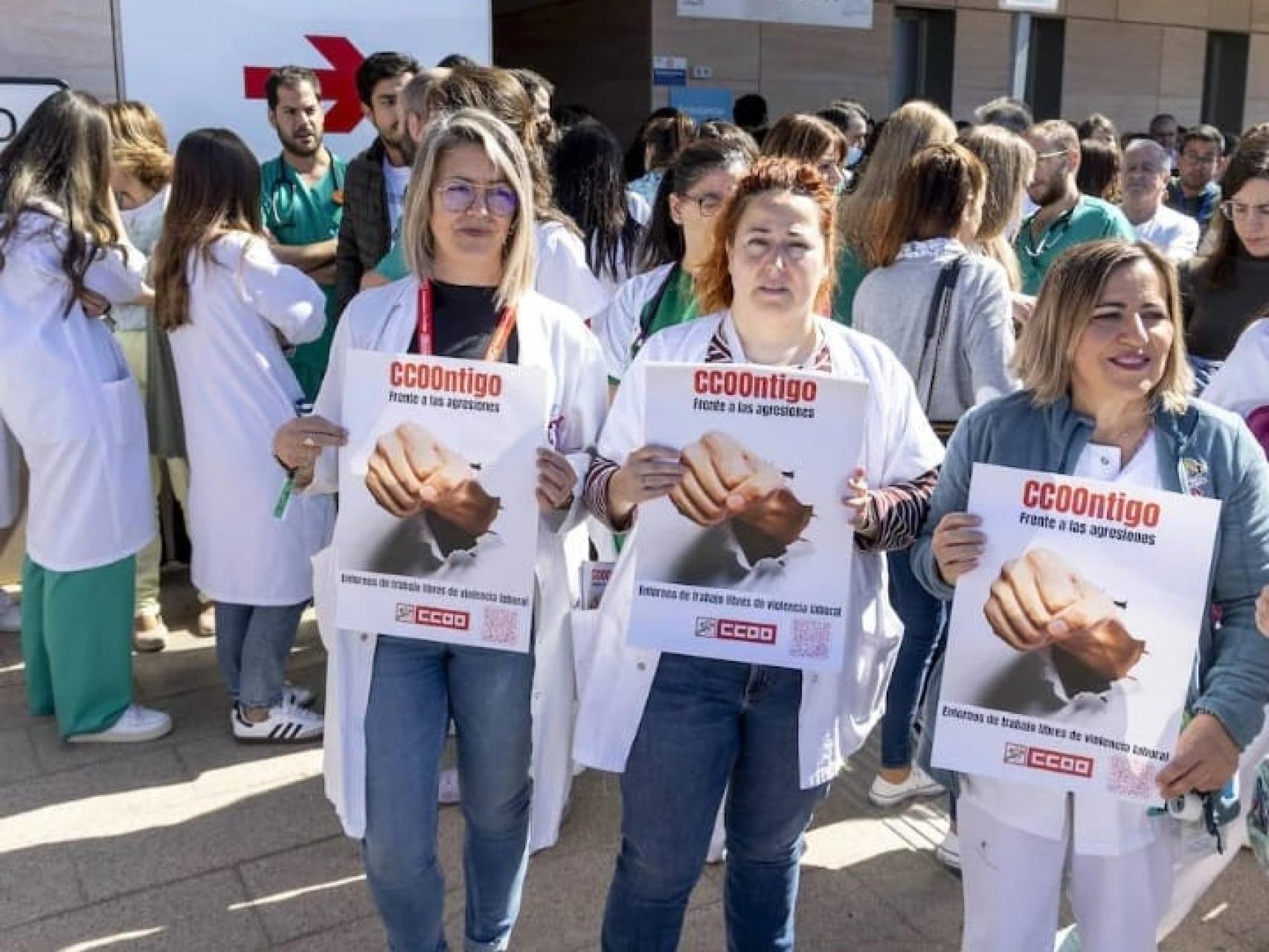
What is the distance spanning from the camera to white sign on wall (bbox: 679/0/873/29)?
1082 cm

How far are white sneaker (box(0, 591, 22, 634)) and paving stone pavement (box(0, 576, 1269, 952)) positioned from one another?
44.4 inches

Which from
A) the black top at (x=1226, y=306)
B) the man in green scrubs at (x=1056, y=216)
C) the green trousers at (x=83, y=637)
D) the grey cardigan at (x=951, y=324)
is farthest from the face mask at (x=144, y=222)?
the black top at (x=1226, y=306)

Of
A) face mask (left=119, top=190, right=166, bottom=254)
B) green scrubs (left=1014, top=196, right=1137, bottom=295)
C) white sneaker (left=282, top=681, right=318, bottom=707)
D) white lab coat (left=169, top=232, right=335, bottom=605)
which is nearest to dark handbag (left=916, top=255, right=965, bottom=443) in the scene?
green scrubs (left=1014, top=196, right=1137, bottom=295)

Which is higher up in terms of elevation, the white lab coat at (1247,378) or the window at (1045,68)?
the window at (1045,68)

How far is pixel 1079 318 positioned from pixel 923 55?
12241mm

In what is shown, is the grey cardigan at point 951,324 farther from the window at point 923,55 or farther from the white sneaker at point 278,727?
the window at point 923,55

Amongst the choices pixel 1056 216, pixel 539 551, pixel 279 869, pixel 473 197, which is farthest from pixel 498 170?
pixel 1056 216

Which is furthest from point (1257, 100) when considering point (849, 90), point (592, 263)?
point (592, 263)

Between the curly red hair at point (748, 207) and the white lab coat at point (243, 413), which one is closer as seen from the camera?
the curly red hair at point (748, 207)

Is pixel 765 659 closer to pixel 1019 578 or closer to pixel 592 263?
pixel 1019 578

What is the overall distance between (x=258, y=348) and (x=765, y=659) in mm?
2300

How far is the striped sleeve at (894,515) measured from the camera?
6.98 feet

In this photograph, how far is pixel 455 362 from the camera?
2.27 metres

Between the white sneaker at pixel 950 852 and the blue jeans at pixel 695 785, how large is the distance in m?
1.06
